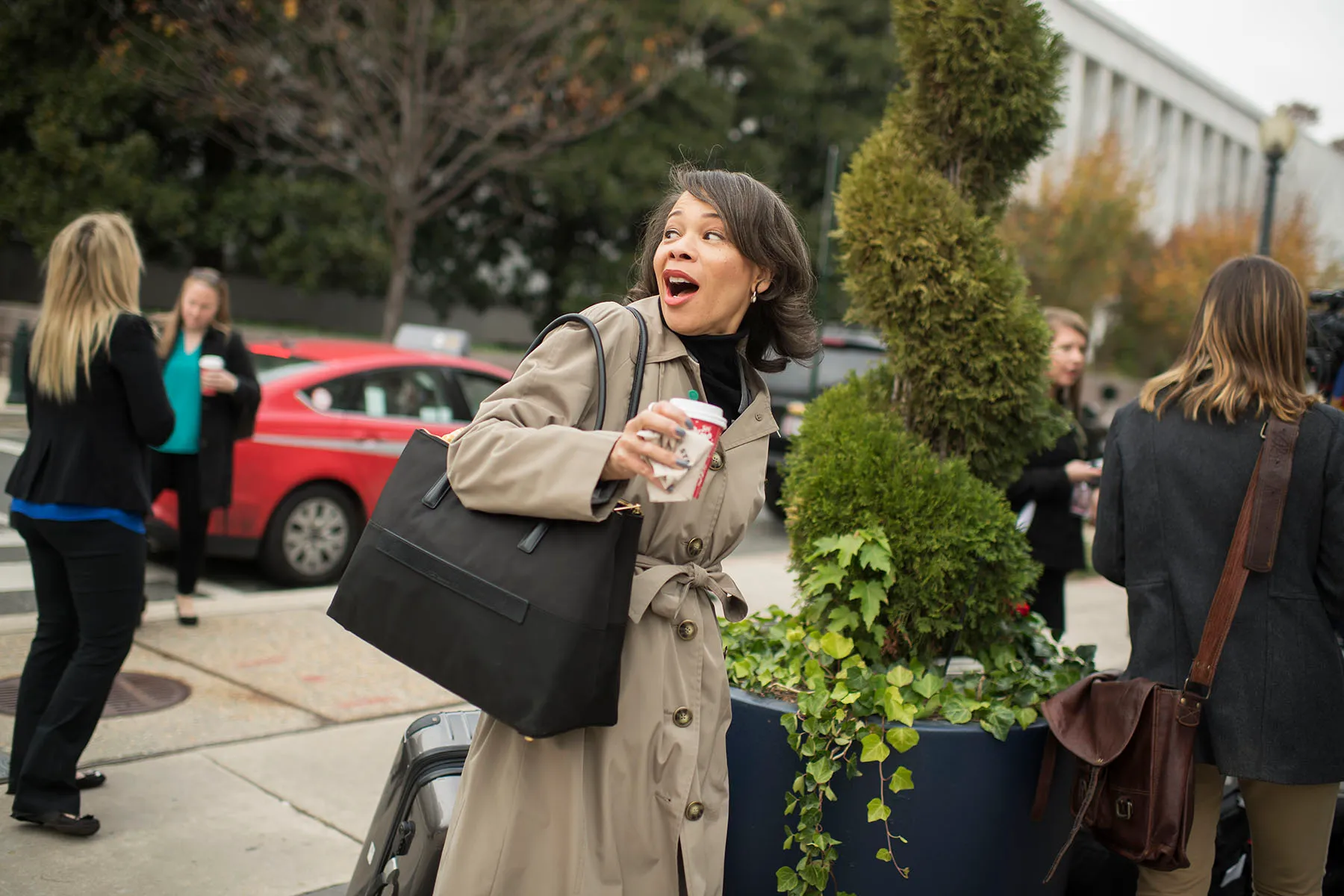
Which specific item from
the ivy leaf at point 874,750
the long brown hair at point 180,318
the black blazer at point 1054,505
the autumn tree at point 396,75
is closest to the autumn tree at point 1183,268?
the autumn tree at point 396,75

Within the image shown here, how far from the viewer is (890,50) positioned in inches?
1103

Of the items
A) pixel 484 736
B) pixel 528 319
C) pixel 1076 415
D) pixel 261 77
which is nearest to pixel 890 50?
pixel 528 319

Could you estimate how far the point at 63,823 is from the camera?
3516 mm

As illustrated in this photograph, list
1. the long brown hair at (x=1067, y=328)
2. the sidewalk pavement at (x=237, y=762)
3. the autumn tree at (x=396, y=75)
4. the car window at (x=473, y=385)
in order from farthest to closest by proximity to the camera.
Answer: the autumn tree at (x=396, y=75) → the car window at (x=473, y=385) → the long brown hair at (x=1067, y=328) → the sidewalk pavement at (x=237, y=762)

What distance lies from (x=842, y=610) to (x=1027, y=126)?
1519mm

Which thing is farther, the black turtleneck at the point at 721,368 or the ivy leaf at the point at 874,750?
the ivy leaf at the point at 874,750

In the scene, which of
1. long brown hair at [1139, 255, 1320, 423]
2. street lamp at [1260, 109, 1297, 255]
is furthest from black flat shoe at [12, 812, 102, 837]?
street lamp at [1260, 109, 1297, 255]

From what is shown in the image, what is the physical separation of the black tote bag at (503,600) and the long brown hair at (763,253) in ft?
1.35

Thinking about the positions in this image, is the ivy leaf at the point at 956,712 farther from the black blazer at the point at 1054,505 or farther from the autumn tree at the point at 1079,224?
the autumn tree at the point at 1079,224

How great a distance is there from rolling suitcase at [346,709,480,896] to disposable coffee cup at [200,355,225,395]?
369 cm

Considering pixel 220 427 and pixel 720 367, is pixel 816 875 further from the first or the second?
pixel 220 427

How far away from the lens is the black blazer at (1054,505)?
4.54 metres

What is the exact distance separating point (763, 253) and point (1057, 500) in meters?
2.79

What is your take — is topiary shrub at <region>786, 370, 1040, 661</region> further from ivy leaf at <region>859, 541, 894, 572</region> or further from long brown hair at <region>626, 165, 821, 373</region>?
long brown hair at <region>626, 165, 821, 373</region>
